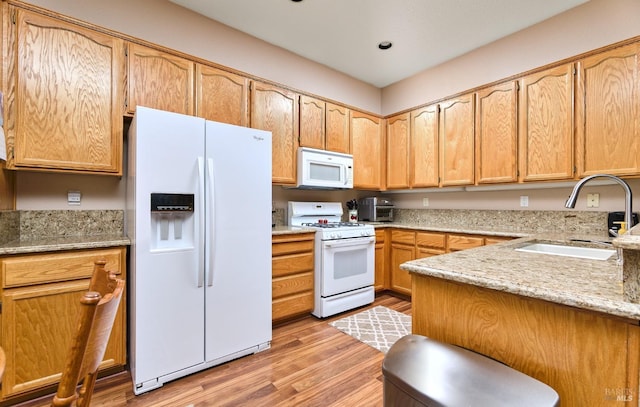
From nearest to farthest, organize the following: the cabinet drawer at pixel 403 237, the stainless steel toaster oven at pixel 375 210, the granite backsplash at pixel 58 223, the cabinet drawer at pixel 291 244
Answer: the granite backsplash at pixel 58 223
the cabinet drawer at pixel 291 244
the cabinet drawer at pixel 403 237
the stainless steel toaster oven at pixel 375 210

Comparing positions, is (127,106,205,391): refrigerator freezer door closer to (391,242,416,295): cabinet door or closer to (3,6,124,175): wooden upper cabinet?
(3,6,124,175): wooden upper cabinet

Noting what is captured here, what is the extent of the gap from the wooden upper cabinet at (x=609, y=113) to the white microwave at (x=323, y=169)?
2088 mm

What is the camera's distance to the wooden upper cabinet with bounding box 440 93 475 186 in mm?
3105

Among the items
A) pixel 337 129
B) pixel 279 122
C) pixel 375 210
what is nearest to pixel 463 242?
pixel 375 210

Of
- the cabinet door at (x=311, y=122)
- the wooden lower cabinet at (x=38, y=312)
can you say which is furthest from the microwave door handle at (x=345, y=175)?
the wooden lower cabinet at (x=38, y=312)

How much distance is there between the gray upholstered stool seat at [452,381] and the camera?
0.72m

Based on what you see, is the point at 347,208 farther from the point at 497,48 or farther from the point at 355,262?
the point at 497,48

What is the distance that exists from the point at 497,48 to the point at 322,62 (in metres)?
1.86

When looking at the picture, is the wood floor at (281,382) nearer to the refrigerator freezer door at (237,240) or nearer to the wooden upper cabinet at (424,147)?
the refrigerator freezer door at (237,240)

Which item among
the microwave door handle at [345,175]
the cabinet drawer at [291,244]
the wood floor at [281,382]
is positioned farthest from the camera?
Result: the microwave door handle at [345,175]

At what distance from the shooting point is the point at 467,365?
0.86m

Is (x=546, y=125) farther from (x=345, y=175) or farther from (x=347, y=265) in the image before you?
(x=347, y=265)

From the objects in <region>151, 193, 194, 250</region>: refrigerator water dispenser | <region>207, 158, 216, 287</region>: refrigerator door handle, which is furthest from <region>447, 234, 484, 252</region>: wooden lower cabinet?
<region>151, 193, 194, 250</region>: refrigerator water dispenser

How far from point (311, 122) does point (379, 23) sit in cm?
114
